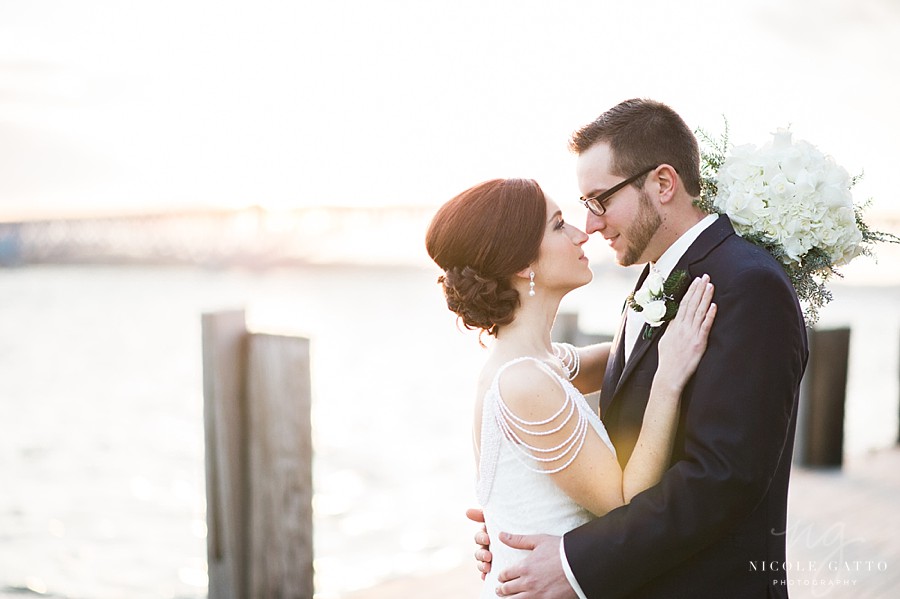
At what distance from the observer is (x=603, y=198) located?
2.54 meters

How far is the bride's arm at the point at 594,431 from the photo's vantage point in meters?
2.16

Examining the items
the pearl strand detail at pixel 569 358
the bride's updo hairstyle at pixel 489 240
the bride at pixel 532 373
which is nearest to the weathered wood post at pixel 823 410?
the pearl strand detail at pixel 569 358

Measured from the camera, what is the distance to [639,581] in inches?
85.1

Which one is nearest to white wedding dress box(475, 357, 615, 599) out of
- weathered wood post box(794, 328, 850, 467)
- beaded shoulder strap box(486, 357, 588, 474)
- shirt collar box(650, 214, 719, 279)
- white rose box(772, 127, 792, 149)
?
beaded shoulder strap box(486, 357, 588, 474)

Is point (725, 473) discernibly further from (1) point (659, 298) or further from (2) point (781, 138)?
(2) point (781, 138)

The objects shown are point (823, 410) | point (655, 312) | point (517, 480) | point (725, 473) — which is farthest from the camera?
point (823, 410)

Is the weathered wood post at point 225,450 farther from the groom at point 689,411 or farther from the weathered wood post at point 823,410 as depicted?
the weathered wood post at point 823,410

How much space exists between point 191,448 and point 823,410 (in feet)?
20.5

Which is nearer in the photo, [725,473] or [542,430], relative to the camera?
[725,473]

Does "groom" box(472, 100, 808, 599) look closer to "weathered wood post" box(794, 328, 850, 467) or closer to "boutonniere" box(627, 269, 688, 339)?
"boutonniere" box(627, 269, 688, 339)

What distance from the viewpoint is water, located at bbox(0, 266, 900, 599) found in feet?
19.5

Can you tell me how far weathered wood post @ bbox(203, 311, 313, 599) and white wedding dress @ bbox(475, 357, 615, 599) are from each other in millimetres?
1489

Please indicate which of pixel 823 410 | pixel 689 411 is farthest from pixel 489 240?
pixel 823 410

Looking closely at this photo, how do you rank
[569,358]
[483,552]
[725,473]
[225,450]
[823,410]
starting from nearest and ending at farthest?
[725,473]
[483,552]
[569,358]
[225,450]
[823,410]
